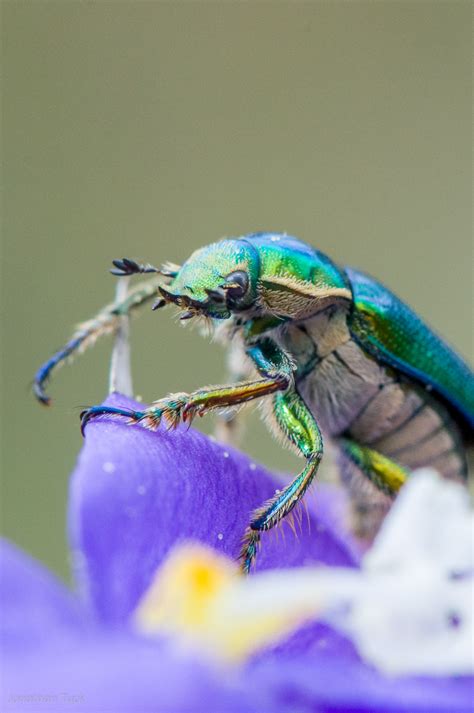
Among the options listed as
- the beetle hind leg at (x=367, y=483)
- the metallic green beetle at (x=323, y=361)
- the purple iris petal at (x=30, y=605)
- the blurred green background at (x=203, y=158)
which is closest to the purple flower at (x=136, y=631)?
the purple iris petal at (x=30, y=605)

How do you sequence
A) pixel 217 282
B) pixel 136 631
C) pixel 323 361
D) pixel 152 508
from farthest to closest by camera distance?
1. pixel 323 361
2. pixel 217 282
3. pixel 152 508
4. pixel 136 631

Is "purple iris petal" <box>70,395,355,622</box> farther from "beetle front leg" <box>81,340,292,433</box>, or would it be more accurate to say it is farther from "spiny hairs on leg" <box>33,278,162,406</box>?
"spiny hairs on leg" <box>33,278,162,406</box>

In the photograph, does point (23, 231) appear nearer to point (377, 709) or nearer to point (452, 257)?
point (452, 257)

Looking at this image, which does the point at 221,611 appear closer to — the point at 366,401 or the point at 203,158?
the point at 366,401

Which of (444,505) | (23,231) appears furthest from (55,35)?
(444,505)

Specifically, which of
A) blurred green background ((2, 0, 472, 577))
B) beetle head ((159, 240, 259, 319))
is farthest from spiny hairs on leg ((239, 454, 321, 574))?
blurred green background ((2, 0, 472, 577))

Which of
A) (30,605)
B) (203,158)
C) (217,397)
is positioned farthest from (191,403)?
(203,158)

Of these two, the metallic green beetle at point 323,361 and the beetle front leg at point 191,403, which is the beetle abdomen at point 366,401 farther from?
the beetle front leg at point 191,403
